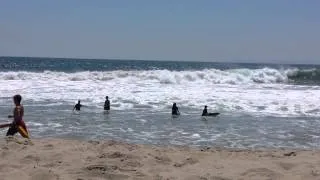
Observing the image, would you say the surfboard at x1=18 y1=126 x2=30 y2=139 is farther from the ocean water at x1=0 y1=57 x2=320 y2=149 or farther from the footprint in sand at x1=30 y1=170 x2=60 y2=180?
the footprint in sand at x1=30 y1=170 x2=60 y2=180

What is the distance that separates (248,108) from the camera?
2117 cm

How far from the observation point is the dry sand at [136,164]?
673 cm

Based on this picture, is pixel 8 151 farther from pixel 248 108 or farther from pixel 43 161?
pixel 248 108

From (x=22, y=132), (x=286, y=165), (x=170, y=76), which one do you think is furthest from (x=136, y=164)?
(x=170, y=76)

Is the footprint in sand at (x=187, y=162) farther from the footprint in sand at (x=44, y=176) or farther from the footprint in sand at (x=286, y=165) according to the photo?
the footprint in sand at (x=44, y=176)

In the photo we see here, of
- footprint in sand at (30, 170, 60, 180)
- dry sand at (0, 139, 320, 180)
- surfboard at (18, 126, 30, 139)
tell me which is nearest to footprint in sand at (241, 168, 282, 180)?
dry sand at (0, 139, 320, 180)

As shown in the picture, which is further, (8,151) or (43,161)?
(8,151)

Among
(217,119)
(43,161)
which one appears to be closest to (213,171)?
(43,161)

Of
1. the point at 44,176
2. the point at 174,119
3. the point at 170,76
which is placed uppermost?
the point at 44,176

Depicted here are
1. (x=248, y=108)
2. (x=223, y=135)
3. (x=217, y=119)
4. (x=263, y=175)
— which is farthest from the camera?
(x=248, y=108)

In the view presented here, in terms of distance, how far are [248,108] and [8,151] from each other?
14.7 metres

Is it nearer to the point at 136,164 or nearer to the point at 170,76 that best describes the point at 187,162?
the point at 136,164

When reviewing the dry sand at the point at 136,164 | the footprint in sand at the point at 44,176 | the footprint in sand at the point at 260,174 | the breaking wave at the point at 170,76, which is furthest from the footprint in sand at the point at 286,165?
the breaking wave at the point at 170,76

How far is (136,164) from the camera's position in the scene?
24.2 ft
